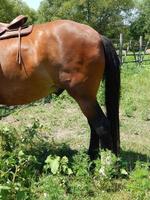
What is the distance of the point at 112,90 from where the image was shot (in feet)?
17.0

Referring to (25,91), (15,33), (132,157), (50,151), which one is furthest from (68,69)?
(132,157)

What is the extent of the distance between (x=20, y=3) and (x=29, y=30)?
62.7m

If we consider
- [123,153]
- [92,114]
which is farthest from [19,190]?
[123,153]

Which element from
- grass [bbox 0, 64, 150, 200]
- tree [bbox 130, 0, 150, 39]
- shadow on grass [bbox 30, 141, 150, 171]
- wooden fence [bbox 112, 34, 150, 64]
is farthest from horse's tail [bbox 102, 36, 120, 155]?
tree [bbox 130, 0, 150, 39]

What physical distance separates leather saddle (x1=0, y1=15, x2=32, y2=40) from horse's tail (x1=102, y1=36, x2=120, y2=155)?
1.00m

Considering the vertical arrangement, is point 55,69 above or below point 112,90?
above

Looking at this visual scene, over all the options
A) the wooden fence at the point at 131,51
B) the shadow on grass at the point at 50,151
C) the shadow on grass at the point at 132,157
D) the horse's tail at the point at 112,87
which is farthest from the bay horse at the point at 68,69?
the wooden fence at the point at 131,51

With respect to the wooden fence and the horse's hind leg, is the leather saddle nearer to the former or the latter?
the horse's hind leg

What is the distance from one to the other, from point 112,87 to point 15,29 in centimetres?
145

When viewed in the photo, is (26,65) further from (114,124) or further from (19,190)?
(19,190)

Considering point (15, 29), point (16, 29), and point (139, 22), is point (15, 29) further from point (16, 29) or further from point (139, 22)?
point (139, 22)

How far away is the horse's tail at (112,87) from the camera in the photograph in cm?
506

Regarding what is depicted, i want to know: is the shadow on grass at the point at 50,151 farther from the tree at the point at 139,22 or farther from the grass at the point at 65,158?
the tree at the point at 139,22

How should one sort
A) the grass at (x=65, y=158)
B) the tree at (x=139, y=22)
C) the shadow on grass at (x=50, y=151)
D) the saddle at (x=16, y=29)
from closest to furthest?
the grass at (x=65, y=158)
the saddle at (x=16, y=29)
the shadow on grass at (x=50, y=151)
the tree at (x=139, y=22)
